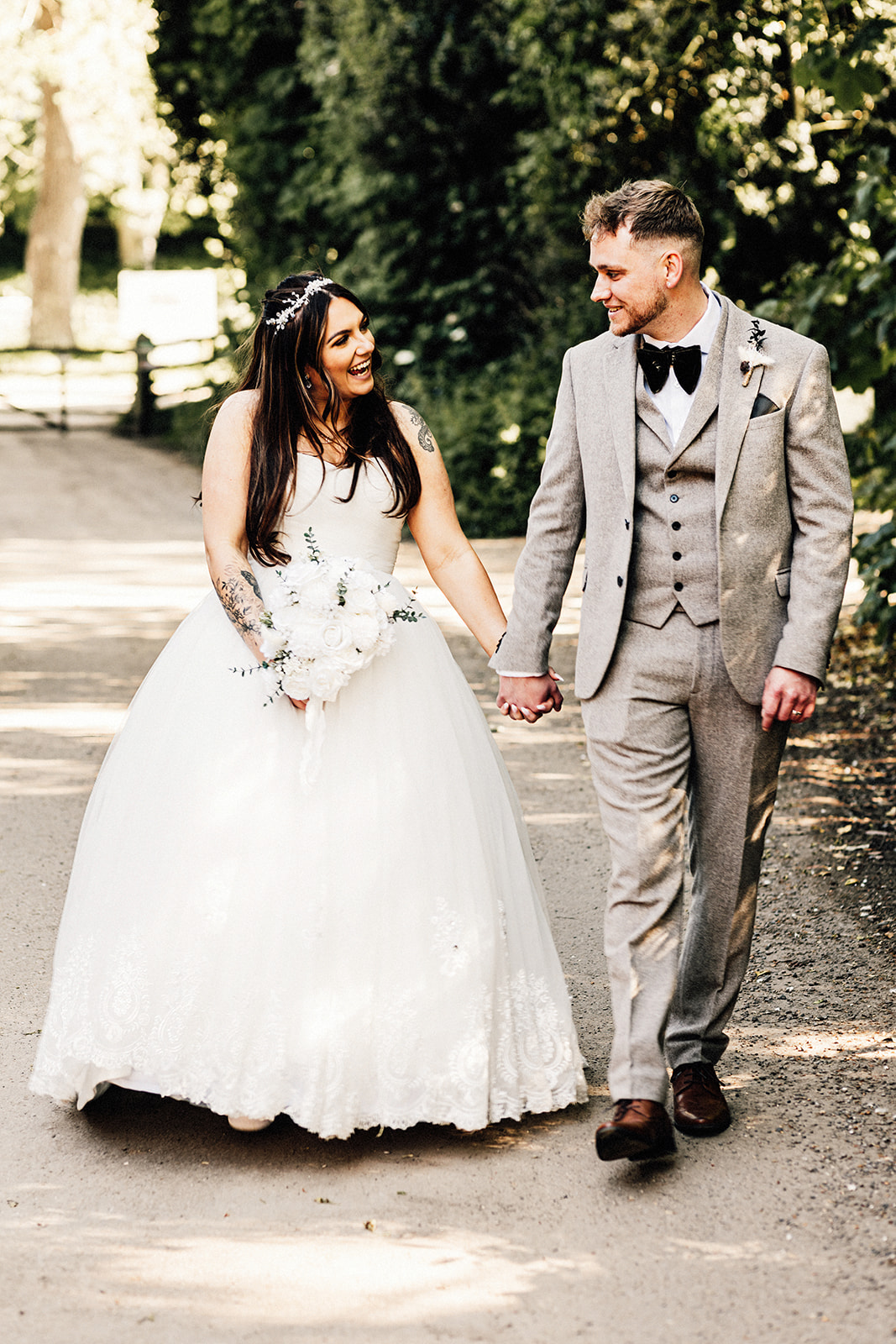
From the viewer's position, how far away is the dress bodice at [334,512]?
4.03m

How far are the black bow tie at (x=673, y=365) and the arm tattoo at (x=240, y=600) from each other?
1.11 metres

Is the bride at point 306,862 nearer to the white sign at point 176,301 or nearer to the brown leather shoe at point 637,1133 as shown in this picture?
the brown leather shoe at point 637,1133

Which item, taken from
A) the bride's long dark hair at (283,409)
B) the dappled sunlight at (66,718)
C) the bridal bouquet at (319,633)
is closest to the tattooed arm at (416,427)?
the bride's long dark hair at (283,409)

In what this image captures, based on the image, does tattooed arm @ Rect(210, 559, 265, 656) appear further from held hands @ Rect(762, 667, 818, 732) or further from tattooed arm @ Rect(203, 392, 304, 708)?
held hands @ Rect(762, 667, 818, 732)

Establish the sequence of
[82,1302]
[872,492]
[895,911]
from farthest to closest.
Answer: [872,492], [895,911], [82,1302]

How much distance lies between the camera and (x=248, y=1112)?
11.7 feet

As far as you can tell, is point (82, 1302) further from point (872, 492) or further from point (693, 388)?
point (872, 492)

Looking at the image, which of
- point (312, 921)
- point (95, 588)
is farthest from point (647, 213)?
point (95, 588)

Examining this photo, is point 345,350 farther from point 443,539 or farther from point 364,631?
point 364,631

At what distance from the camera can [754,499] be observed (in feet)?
11.5

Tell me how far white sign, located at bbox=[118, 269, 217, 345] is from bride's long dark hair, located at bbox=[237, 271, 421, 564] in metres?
23.1

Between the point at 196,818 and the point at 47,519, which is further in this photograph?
the point at 47,519

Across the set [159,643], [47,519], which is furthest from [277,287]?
[47,519]

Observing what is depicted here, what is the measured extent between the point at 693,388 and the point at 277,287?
3.85 ft
